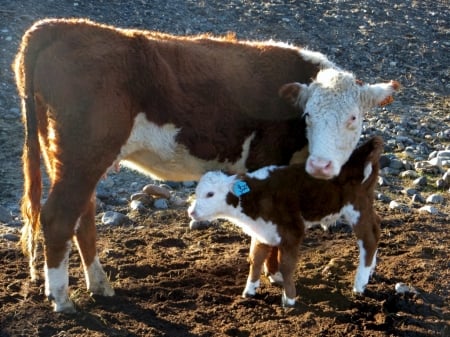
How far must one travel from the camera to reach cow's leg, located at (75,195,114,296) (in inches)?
251

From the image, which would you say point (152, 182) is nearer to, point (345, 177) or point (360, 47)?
point (345, 177)

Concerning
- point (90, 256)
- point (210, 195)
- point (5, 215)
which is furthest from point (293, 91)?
point (5, 215)

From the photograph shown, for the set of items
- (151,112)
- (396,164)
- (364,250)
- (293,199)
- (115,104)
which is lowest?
(396,164)

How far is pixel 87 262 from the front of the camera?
6426 millimetres

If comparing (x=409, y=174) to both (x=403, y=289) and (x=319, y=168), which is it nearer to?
(x=403, y=289)

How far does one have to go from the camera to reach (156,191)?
8867mm

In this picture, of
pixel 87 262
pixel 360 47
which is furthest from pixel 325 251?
pixel 360 47

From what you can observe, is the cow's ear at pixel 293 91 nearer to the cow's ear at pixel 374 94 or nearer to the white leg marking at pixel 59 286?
the cow's ear at pixel 374 94

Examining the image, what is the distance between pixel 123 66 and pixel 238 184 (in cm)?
142

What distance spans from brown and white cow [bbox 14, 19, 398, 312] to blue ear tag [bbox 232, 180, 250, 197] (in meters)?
0.38

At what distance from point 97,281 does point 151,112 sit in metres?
1.69

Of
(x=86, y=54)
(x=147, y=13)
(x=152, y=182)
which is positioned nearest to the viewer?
(x=86, y=54)

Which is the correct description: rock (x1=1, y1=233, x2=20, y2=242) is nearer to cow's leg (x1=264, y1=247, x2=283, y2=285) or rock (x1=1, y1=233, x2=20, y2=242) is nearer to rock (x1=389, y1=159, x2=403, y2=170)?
cow's leg (x1=264, y1=247, x2=283, y2=285)

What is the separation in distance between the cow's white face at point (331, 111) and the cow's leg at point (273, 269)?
1.30 meters
